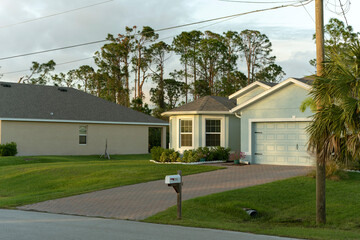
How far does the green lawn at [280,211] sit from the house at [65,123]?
68.8 feet

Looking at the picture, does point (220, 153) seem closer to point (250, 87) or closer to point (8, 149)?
point (250, 87)

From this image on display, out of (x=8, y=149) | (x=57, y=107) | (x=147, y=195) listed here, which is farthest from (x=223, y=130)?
(x=57, y=107)

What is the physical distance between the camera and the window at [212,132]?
1001 inches

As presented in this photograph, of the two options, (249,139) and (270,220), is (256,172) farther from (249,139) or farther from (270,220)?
(270,220)

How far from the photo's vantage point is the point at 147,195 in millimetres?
14617

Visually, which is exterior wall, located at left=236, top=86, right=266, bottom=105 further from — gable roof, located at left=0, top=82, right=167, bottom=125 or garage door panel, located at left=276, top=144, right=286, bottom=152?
gable roof, located at left=0, top=82, right=167, bottom=125

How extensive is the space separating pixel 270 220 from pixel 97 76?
52.5m

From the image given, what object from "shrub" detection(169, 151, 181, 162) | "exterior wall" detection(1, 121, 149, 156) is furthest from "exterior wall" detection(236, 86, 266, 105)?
"exterior wall" detection(1, 121, 149, 156)

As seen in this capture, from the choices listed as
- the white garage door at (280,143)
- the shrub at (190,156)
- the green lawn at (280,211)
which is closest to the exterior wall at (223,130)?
the shrub at (190,156)

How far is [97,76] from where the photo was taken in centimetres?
6228

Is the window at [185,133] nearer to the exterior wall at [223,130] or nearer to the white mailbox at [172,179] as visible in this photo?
the exterior wall at [223,130]

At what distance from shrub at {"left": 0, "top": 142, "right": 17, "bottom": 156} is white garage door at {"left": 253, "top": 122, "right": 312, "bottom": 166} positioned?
1635 centimetres

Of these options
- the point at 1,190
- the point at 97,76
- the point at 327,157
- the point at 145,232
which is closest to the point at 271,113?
the point at 327,157

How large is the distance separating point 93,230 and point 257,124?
14658 millimetres
